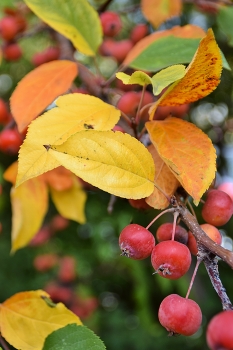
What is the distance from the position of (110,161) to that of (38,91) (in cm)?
38

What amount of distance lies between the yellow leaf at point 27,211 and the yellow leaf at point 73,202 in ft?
0.23

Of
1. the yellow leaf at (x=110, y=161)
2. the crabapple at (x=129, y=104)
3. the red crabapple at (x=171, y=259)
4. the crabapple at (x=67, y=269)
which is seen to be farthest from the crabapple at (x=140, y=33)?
the crabapple at (x=67, y=269)

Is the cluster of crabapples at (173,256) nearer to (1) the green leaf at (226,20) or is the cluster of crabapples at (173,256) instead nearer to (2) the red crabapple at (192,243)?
(2) the red crabapple at (192,243)

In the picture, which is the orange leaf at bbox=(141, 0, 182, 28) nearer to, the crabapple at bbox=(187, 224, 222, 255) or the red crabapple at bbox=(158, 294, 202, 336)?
the crabapple at bbox=(187, 224, 222, 255)

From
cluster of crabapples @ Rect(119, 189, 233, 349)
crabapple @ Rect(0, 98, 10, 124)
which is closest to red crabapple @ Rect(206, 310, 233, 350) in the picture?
cluster of crabapples @ Rect(119, 189, 233, 349)

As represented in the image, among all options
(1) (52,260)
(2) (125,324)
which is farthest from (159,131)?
(2) (125,324)

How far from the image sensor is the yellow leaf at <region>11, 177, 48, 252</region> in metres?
1.08

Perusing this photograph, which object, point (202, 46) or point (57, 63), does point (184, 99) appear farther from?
point (57, 63)

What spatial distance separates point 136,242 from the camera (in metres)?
0.57

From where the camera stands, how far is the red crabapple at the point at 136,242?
572 millimetres

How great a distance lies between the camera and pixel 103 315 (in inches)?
109

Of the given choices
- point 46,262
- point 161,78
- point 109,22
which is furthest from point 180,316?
point 46,262

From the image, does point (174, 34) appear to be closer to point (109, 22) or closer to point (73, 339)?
point (109, 22)

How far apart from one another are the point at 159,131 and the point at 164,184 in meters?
0.09
